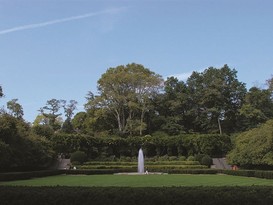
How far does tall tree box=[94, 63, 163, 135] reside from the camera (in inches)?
1930

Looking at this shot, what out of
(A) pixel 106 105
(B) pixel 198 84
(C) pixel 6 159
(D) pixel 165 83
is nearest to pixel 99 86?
(A) pixel 106 105

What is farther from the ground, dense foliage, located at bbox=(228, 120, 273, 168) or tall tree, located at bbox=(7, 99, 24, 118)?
tall tree, located at bbox=(7, 99, 24, 118)

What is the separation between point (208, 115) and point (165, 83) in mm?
7803

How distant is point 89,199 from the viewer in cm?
822

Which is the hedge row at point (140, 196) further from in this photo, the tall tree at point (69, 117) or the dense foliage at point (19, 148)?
→ the tall tree at point (69, 117)

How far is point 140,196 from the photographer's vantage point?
26.7ft

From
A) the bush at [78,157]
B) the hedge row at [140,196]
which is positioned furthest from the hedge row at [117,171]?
the hedge row at [140,196]

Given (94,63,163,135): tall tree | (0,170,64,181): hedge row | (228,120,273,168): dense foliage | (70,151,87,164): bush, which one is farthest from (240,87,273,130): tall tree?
(0,170,64,181): hedge row

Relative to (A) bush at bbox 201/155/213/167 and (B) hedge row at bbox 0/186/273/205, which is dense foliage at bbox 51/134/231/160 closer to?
(A) bush at bbox 201/155/213/167

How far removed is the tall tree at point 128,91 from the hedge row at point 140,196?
39447mm

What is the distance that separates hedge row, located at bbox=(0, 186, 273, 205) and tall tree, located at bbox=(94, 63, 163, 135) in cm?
3945

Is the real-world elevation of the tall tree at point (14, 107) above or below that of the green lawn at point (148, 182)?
above

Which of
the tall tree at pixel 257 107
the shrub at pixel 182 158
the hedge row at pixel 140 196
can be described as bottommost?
the hedge row at pixel 140 196

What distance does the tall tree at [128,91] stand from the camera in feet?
161
